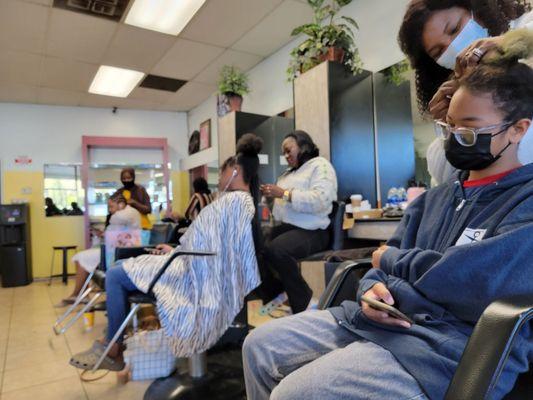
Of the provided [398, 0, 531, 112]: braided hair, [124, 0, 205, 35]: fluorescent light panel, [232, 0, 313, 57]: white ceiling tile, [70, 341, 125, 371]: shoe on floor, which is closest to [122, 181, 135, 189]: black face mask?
[124, 0, 205, 35]: fluorescent light panel

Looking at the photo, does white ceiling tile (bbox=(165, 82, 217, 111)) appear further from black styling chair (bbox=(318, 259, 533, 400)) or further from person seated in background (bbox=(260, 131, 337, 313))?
black styling chair (bbox=(318, 259, 533, 400))

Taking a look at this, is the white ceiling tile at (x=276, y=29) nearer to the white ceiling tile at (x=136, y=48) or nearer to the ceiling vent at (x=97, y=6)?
the white ceiling tile at (x=136, y=48)

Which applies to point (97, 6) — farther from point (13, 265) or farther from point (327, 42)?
point (13, 265)

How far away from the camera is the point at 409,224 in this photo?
1085 mm

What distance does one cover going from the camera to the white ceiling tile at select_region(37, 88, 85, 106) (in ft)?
17.7

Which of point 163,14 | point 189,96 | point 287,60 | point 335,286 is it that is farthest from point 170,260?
point 189,96

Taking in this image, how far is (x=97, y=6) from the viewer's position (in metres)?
3.29

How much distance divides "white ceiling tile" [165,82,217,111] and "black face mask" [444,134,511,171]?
15.9 feet

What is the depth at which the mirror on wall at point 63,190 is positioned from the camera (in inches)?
237

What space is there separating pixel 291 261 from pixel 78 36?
11.0ft

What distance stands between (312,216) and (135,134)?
5115 millimetres

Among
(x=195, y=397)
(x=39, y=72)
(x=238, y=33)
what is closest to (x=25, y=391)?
(x=195, y=397)

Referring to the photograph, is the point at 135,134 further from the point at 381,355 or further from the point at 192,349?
the point at 381,355

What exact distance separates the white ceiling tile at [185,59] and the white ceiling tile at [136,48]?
0.09 metres
